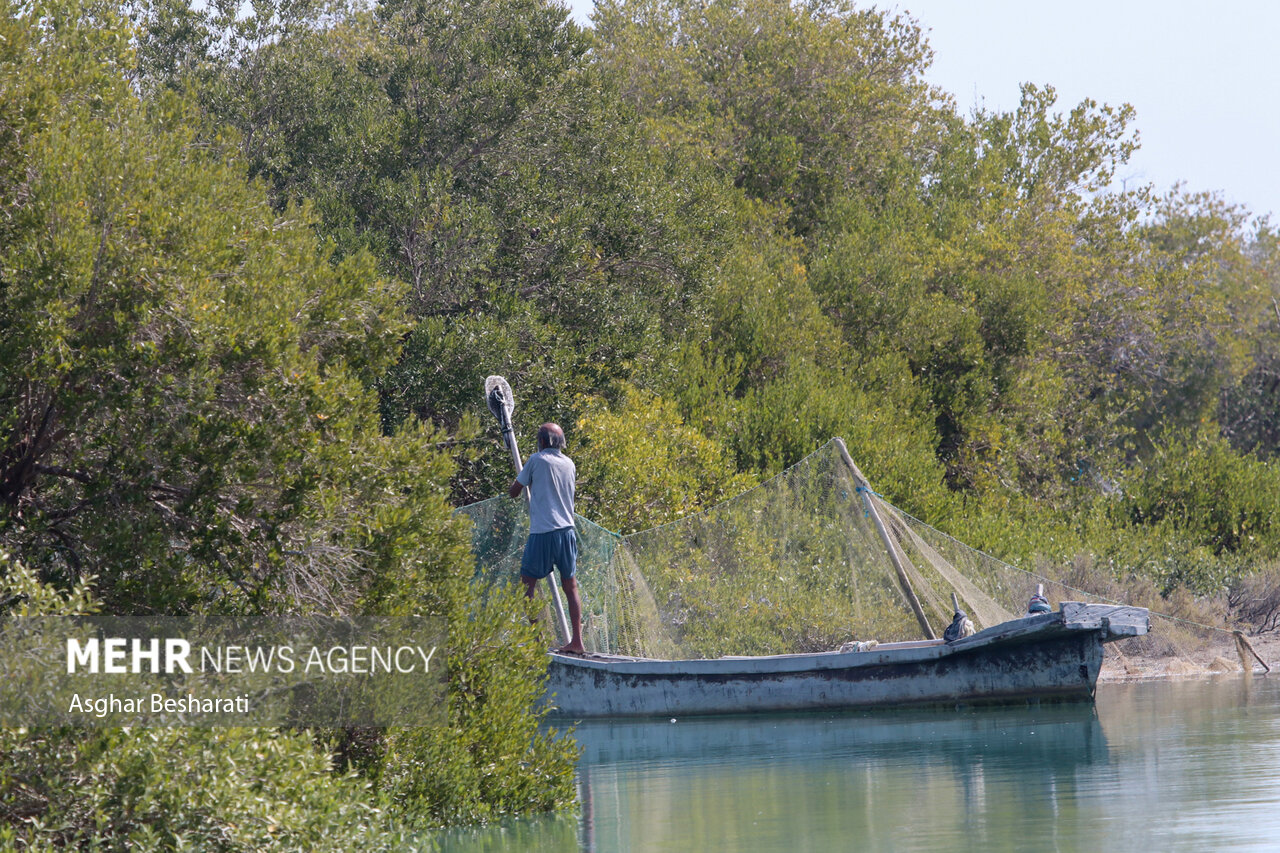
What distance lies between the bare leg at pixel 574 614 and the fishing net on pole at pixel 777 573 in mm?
471

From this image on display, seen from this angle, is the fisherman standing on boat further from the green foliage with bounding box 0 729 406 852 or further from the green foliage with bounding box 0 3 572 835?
the green foliage with bounding box 0 729 406 852

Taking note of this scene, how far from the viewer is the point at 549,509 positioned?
492 inches

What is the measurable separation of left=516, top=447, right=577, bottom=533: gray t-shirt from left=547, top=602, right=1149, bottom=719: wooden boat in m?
1.89

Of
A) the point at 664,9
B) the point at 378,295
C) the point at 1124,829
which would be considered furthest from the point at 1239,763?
the point at 664,9

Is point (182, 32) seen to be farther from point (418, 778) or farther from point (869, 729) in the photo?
point (418, 778)

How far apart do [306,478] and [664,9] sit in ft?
101

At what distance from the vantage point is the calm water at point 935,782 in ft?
26.1

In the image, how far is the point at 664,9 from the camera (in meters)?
36.5

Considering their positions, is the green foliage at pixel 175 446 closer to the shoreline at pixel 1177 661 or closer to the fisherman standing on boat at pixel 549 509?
the fisherman standing on boat at pixel 549 509

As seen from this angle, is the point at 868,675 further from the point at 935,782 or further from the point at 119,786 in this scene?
the point at 119,786

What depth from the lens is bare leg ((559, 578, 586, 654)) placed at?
42.3 ft

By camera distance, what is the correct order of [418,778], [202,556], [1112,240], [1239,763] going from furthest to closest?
[1112,240] < [1239,763] < [418,778] < [202,556]

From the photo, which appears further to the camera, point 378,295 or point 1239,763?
point 1239,763

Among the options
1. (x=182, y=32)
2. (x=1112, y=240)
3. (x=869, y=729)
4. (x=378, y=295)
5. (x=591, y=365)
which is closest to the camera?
(x=378, y=295)
